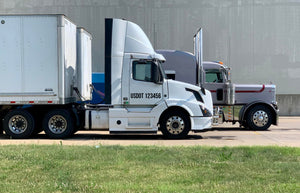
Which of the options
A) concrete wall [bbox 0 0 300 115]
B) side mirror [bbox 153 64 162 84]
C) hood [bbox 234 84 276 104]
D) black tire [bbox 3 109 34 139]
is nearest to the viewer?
side mirror [bbox 153 64 162 84]

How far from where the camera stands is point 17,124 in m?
12.6

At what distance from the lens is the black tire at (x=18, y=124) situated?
12.5 m

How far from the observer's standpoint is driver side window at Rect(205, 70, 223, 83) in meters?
15.9

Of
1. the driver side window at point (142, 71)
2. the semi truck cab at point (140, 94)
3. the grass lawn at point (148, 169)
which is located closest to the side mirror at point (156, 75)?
the semi truck cab at point (140, 94)

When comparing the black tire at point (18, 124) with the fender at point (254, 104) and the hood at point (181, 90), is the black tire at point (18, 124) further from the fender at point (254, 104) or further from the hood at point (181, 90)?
the fender at point (254, 104)

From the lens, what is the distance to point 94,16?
2545 centimetres

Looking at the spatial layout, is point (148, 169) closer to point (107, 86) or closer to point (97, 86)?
point (107, 86)

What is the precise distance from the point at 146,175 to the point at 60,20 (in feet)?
24.3

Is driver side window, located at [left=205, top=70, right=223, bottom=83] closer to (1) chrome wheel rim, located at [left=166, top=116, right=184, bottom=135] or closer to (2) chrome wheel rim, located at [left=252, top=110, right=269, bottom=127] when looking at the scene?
(2) chrome wheel rim, located at [left=252, top=110, right=269, bottom=127]

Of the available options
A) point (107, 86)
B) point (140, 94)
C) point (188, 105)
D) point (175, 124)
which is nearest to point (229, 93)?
point (188, 105)

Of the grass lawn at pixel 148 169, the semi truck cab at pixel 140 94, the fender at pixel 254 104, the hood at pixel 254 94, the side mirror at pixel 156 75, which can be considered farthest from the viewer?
the hood at pixel 254 94

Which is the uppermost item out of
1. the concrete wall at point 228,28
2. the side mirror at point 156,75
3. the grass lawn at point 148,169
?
the concrete wall at point 228,28

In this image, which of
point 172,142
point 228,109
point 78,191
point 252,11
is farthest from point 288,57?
point 78,191

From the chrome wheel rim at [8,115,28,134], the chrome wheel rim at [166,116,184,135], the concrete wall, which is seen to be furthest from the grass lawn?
the concrete wall
